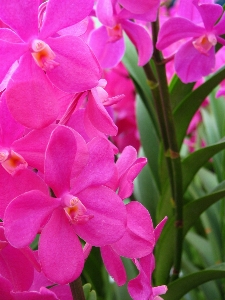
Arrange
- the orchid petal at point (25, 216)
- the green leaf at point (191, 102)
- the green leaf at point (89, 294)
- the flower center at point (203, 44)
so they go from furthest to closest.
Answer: the green leaf at point (191, 102)
the flower center at point (203, 44)
the green leaf at point (89, 294)
the orchid petal at point (25, 216)

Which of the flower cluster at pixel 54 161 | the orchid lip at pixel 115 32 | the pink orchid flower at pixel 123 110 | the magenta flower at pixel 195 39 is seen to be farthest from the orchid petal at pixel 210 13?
the pink orchid flower at pixel 123 110

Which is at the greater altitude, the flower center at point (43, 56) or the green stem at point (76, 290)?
the flower center at point (43, 56)

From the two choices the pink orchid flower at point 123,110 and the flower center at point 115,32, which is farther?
the pink orchid flower at point 123,110


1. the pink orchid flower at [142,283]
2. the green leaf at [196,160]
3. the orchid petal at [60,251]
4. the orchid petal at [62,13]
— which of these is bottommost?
the green leaf at [196,160]

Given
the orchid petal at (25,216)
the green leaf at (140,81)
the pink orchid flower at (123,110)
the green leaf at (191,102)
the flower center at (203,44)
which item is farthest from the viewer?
the pink orchid flower at (123,110)

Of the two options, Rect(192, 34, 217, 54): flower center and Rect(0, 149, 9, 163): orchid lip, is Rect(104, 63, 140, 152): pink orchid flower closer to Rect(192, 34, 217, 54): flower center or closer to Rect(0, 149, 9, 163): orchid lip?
Rect(192, 34, 217, 54): flower center

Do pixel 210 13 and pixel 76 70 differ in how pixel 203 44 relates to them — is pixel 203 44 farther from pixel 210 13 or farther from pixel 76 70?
pixel 76 70

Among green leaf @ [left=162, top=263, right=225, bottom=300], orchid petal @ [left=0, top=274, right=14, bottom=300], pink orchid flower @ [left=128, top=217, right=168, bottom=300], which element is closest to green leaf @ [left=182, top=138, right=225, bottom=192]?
green leaf @ [left=162, top=263, right=225, bottom=300]

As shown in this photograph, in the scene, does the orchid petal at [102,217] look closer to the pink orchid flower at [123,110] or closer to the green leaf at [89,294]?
the green leaf at [89,294]
